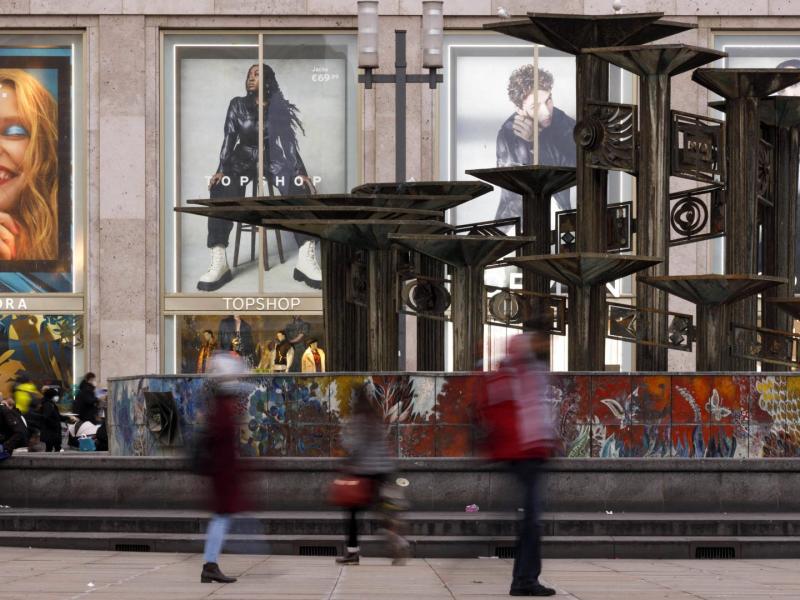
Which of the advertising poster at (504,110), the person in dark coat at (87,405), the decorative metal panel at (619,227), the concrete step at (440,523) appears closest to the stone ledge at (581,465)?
the concrete step at (440,523)

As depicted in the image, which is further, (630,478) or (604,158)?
(604,158)

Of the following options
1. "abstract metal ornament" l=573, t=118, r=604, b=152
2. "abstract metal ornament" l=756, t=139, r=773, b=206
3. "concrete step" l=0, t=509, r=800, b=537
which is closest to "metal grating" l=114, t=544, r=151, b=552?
"concrete step" l=0, t=509, r=800, b=537

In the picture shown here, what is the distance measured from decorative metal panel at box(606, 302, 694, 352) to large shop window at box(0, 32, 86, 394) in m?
19.2

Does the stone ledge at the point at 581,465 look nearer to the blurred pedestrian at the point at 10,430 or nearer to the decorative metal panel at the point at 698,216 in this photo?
the blurred pedestrian at the point at 10,430

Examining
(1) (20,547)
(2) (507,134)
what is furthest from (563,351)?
(1) (20,547)

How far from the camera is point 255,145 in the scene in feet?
125

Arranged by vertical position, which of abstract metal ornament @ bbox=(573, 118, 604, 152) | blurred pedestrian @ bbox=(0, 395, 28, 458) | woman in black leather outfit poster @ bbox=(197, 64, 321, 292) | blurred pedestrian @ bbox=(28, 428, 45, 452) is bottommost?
blurred pedestrian @ bbox=(28, 428, 45, 452)

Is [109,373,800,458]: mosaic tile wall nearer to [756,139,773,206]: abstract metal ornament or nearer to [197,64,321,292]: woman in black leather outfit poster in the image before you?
[756,139,773,206]: abstract metal ornament

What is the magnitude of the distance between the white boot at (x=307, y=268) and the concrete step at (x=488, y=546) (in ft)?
72.1

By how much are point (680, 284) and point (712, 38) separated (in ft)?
65.0

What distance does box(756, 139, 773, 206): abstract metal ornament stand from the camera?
2145 cm

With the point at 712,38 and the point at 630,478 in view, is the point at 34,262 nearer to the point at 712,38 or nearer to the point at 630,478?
the point at 712,38

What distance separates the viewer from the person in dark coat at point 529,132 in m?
38.0

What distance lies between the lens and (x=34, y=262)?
125 ft
